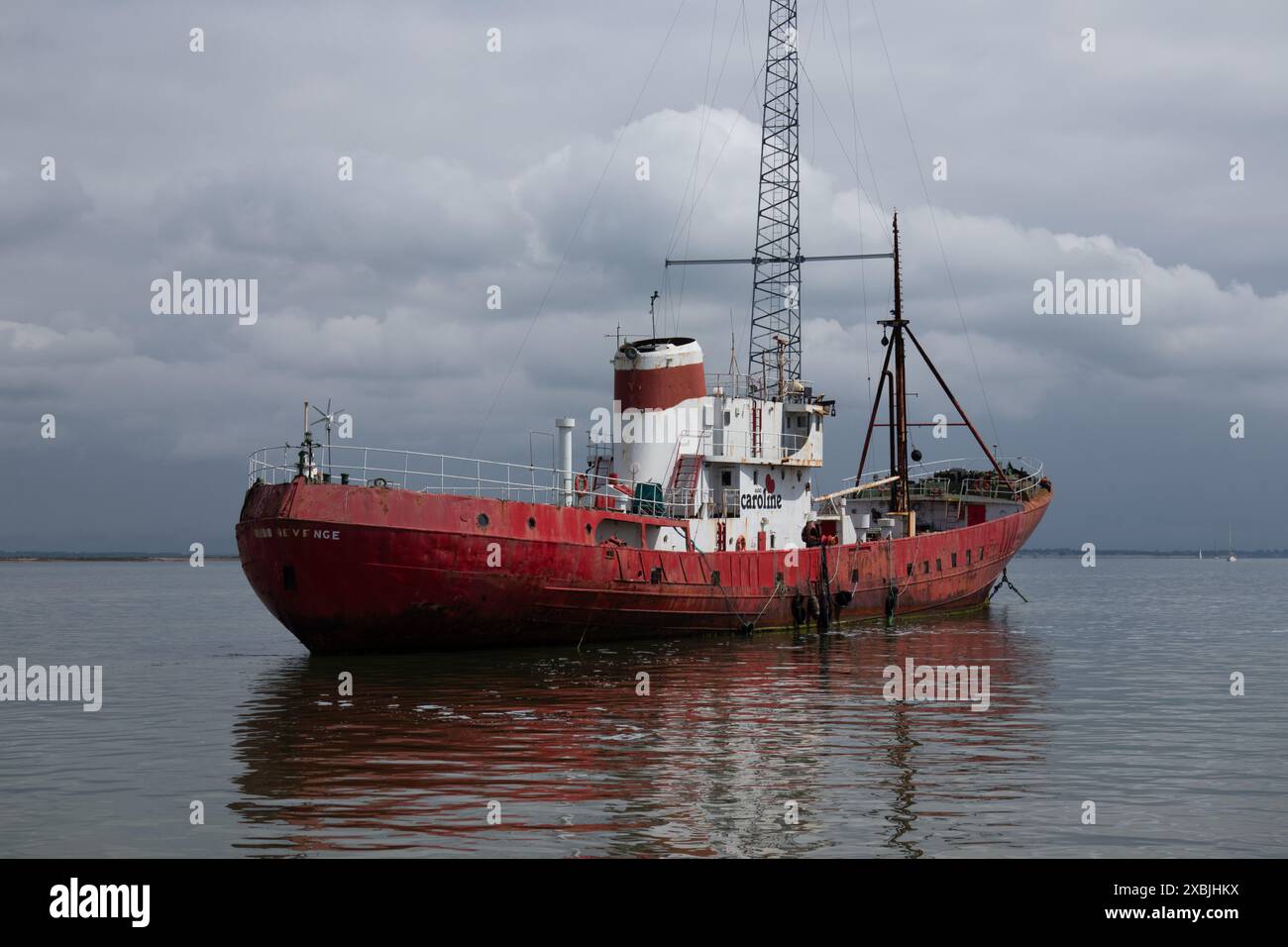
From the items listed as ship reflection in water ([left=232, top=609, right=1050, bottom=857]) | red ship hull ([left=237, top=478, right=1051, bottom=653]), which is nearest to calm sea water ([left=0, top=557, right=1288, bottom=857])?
ship reflection in water ([left=232, top=609, right=1050, bottom=857])

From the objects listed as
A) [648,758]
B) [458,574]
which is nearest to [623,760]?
[648,758]

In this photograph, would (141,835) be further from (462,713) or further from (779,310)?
(779,310)

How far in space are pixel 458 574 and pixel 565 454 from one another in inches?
216

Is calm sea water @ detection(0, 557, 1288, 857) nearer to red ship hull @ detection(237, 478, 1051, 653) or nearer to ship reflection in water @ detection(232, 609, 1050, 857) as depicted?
ship reflection in water @ detection(232, 609, 1050, 857)

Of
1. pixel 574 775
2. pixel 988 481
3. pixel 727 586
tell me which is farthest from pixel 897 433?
pixel 574 775

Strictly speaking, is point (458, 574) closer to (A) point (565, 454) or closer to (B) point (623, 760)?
(A) point (565, 454)

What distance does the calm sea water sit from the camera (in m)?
12.6

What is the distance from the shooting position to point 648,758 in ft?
55.6

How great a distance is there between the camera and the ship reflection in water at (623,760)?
12.6 metres

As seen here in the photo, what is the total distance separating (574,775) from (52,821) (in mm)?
5997

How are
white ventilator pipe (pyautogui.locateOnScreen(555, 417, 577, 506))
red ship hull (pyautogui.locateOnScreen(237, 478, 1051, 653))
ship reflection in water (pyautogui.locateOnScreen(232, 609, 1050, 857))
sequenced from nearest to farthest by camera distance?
ship reflection in water (pyautogui.locateOnScreen(232, 609, 1050, 857)) < red ship hull (pyautogui.locateOnScreen(237, 478, 1051, 653)) < white ventilator pipe (pyautogui.locateOnScreen(555, 417, 577, 506))

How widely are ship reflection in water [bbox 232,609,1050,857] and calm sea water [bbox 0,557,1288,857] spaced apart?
0.06 meters

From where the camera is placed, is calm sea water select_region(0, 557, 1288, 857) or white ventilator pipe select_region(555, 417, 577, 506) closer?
calm sea water select_region(0, 557, 1288, 857)
